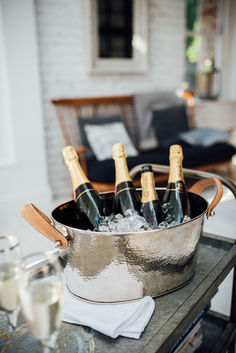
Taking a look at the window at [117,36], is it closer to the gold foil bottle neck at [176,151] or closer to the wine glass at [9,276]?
the gold foil bottle neck at [176,151]

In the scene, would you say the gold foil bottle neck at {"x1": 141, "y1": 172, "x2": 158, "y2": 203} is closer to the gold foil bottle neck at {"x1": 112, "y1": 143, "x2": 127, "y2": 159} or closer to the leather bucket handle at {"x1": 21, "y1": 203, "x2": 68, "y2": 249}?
the gold foil bottle neck at {"x1": 112, "y1": 143, "x2": 127, "y2": 159}

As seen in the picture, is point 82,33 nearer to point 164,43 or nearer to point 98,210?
point 164,43

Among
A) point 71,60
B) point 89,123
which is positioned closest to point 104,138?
point 89,123

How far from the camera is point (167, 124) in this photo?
3.69 metres

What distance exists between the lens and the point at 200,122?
4504 millimetres

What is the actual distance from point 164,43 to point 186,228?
3.85 meters

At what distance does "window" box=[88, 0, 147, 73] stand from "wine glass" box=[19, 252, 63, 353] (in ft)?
11.0

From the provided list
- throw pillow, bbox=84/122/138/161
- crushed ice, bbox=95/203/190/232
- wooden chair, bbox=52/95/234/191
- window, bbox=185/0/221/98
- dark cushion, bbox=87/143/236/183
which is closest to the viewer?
crushed ice, bbox=95/203/190/232

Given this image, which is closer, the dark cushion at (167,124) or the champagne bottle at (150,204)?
the champagne bottle at (150,204)

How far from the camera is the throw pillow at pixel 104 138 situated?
312 cm

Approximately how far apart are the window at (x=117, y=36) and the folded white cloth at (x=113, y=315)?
318 centimetres

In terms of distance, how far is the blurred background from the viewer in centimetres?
308

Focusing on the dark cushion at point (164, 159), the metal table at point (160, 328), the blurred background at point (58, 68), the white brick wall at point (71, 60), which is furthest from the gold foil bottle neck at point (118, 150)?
the white brick wall at point (71, 60)

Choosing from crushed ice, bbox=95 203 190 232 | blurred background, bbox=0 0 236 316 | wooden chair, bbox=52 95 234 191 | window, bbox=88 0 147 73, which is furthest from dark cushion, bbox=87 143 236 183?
crushed ice, bbox=95 203 190 232
